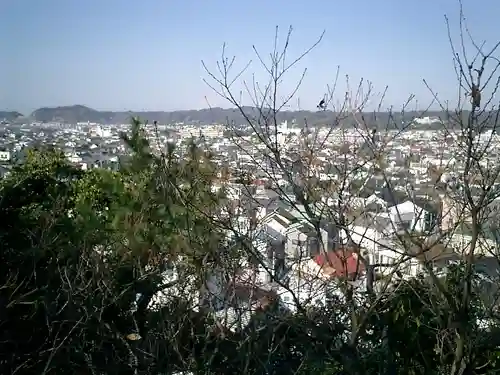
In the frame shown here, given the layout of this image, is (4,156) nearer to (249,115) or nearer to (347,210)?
(249,115)

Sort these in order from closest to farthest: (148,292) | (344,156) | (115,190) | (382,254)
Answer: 1. (344,156)
2. (382,254)
3. (148,292)
4. (115,190)

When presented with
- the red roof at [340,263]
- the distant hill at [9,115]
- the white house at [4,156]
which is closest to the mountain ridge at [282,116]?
the red roof at [340,263]

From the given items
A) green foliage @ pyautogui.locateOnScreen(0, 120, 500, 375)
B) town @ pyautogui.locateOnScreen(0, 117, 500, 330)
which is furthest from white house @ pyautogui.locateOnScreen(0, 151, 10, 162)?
town @ pyautogui.locateOnScreen(0, 117, 500, 330)

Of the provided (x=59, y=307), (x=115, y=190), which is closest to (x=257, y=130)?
(x=59, y=307)

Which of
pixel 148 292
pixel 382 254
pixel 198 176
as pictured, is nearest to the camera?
pixel 382 254

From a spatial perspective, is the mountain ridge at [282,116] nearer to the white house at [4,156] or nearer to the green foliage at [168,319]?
the green foliage at [168,319]

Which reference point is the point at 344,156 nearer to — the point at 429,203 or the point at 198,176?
the point at 429,203

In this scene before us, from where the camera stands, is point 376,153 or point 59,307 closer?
point 376,153
